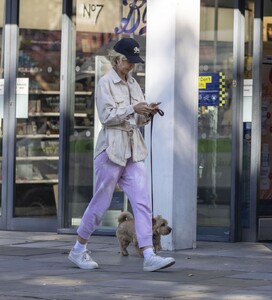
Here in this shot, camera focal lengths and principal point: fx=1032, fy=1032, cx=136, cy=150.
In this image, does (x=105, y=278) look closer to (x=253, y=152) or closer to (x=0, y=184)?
(x=253, y=152)

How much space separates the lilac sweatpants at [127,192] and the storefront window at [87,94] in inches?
133

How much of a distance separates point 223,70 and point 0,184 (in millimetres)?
3320

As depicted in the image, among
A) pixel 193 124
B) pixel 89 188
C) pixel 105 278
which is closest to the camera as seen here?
pixel 105 278

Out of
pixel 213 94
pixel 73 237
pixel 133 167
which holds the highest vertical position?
pixel 213 94

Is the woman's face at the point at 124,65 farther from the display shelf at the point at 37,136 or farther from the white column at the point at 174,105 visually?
the display shelf at the point at 37,136

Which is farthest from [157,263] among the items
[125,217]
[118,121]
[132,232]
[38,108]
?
[38,108]

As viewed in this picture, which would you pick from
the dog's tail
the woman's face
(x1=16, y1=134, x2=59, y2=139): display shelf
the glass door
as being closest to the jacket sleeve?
the woman's face

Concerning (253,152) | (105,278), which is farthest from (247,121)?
(105,278)

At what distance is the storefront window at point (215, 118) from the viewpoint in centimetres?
1165

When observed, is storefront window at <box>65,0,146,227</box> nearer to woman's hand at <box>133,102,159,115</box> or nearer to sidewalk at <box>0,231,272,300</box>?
sidewalk at <box>0,231,272,300</box>

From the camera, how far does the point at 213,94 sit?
461 inches

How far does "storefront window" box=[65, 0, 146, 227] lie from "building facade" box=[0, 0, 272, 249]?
0.5 inches

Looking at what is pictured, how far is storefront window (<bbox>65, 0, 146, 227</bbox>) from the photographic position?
12344 mm

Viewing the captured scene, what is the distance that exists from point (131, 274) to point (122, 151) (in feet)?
3.41
